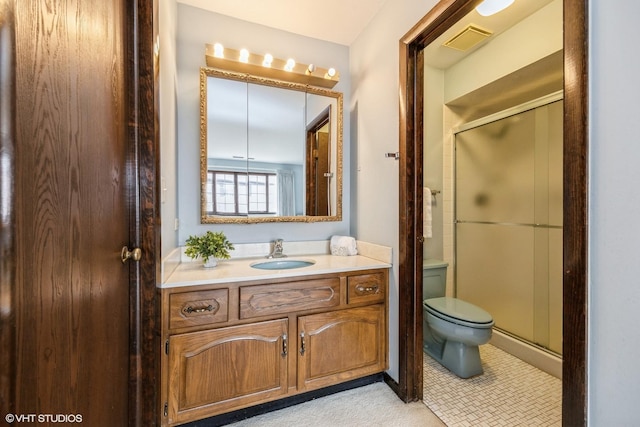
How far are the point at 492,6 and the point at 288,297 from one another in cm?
206

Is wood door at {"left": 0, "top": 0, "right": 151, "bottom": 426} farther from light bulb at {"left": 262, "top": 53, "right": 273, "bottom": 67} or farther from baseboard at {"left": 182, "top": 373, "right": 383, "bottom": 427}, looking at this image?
light bulb at {"left": 262, "top": 53, "right": 273, "bottom": 67}

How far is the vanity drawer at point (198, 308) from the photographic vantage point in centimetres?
130

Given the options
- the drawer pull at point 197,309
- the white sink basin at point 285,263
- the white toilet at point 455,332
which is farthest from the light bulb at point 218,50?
the white toilet at point 455,332

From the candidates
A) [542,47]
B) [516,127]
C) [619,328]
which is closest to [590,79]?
[619,328]

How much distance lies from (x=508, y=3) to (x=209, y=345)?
8.27ft

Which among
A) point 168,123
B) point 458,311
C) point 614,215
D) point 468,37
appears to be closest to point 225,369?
point 168,123

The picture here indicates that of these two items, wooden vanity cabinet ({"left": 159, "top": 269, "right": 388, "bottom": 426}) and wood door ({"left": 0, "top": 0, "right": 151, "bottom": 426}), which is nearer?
wood door ({"left": 0, "top": 0, "right": 151, "bottom": 426})

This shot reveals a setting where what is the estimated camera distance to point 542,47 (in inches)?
68.8

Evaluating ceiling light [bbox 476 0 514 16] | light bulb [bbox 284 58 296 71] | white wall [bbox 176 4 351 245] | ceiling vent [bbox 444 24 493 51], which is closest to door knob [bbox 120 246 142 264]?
white wall [bbox 176 4 351 245]

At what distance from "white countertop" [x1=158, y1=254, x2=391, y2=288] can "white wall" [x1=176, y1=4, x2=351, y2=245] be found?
217 mm

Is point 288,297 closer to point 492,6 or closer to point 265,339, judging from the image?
point 265,339

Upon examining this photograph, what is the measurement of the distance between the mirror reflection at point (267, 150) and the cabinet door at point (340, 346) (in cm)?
79

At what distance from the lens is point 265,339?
146 centimetres

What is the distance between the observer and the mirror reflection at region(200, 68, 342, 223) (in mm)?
1858
